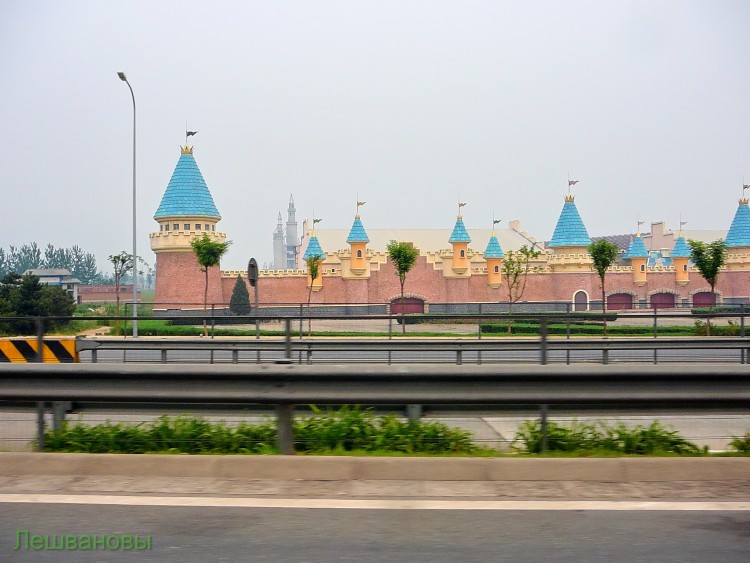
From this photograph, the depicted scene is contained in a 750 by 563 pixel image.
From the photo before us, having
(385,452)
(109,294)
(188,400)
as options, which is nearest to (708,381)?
(385,452)

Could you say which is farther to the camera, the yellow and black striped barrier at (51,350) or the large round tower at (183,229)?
the large round tower at (183,229)

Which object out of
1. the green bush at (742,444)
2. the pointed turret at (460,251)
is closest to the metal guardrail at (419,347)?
the green bush at (742,444)

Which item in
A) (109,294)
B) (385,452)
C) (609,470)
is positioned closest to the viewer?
(609,470)

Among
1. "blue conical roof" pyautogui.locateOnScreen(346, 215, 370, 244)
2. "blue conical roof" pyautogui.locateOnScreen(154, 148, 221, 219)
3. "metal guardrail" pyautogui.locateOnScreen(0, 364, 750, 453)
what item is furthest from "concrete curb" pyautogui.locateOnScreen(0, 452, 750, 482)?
"blue conical roof" pyautogui.locateOnScreen(346, 215, 370, 244)

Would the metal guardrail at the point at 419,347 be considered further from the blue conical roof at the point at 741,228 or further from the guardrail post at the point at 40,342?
the blue conical roof at the point at 741,228

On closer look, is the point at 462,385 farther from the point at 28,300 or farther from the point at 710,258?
the point at 710,258

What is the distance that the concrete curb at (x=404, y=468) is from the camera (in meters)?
6.14

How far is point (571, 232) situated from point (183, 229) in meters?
31.7

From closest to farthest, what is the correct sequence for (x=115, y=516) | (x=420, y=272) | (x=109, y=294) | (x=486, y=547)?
(x=486, y=547)
(x=115, y=516)
(x=420, y=272)
(x=109, y=294)

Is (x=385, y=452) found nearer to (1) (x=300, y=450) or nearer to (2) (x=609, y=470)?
(1) (x=300, y=450)

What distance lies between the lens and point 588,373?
6.32 meters

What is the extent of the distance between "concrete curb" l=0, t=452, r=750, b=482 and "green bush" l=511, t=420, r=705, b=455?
1.94ft

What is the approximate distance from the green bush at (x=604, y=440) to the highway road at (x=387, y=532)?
58.2 inches

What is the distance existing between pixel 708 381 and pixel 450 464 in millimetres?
2255
